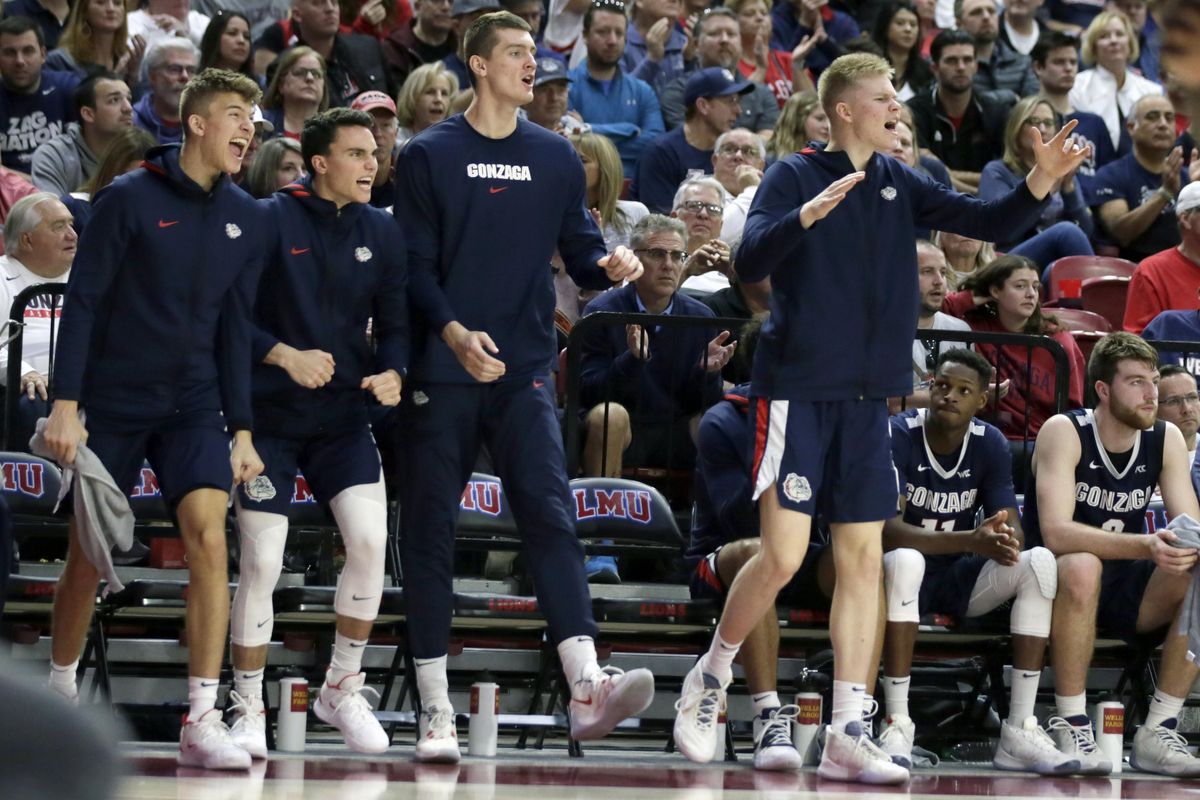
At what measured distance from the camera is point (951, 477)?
764cm

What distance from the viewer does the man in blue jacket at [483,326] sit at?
6316 millimetres

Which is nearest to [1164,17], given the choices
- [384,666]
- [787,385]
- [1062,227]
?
[787,385]

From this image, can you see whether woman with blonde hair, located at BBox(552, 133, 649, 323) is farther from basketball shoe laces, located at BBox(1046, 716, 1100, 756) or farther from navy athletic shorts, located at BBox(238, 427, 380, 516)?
basketball shoe laces, located at BBox(1046, 716, 1100, 756)

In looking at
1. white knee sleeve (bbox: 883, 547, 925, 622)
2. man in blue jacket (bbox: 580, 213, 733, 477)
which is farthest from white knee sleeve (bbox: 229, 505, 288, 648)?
white knee sleeve (bbox: 883, 547, 925, 622)

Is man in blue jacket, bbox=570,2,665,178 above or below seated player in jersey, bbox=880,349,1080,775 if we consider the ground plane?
above

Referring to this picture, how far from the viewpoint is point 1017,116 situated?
11.9m

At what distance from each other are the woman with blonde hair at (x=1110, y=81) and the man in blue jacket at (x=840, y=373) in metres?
7.85

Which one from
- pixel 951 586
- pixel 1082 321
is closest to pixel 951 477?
pixel 951 586

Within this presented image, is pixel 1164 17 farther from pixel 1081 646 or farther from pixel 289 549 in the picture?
pixel 289 549

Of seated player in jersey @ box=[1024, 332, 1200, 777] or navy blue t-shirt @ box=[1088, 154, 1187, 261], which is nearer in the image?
seated player in jersey @ box=[1024, 332, 1200, 777]

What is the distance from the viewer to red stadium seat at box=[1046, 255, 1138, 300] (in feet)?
36.6

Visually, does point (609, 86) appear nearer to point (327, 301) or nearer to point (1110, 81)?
point (1110, 81)

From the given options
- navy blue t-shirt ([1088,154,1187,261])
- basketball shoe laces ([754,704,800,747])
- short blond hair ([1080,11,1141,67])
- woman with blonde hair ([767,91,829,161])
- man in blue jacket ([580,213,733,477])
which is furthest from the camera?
short blond hair ([1080,11,1141,67])

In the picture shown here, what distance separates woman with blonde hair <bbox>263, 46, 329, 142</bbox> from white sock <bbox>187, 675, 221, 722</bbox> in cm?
494
